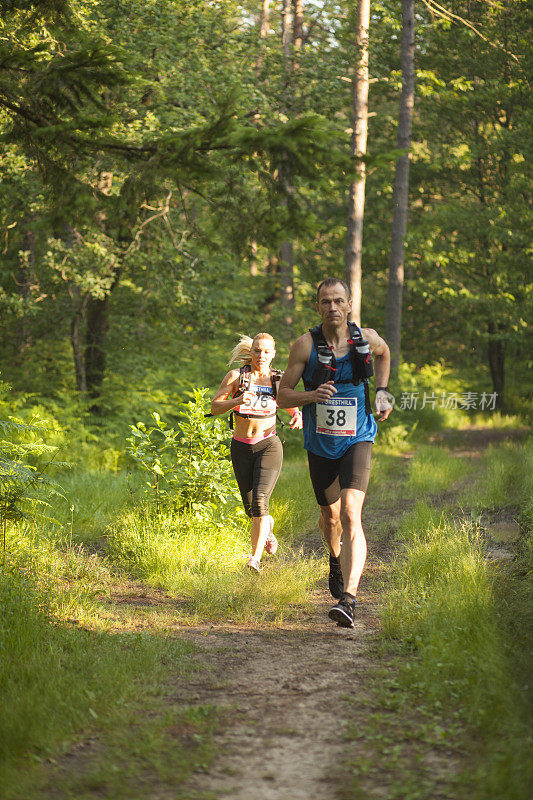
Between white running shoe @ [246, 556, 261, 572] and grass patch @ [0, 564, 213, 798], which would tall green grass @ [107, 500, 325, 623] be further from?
grass patch @ [0, 564, 213, 798]

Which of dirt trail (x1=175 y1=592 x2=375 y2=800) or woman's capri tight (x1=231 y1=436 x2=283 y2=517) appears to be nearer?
dirt trail (x1=175 y1=592 x2=375 y2=800)

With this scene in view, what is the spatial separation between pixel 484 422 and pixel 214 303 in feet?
34.9

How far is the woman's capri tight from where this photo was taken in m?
6.56

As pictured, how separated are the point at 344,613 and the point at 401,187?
1655 centimetres

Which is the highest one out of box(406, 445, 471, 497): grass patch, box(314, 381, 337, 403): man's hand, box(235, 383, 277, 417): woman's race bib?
box(314, 381, 337, 403): man's hand

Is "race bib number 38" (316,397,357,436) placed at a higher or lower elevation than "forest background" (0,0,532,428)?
lower

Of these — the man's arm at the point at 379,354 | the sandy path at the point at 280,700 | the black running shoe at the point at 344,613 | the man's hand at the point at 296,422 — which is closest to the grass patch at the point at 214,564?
the sandy path at the point at 280,700

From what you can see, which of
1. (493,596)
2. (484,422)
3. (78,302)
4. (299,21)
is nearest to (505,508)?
(493,596)

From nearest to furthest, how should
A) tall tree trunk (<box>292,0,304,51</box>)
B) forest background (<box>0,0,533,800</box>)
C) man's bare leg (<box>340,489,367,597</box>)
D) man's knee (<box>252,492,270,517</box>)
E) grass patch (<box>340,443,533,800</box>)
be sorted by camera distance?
grass patch (<box>340,443,533,800</box>) < forest background (<box>0,0,533,800</box>) < man's bare leg (<box>340,489,367,597</box>) < man's knee (<box>252,492,270,517</box>) < tall tree trunk (<box>292,0,304,51</box>)

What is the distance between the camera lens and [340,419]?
17.8 ft

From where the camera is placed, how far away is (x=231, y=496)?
7785 millimetres

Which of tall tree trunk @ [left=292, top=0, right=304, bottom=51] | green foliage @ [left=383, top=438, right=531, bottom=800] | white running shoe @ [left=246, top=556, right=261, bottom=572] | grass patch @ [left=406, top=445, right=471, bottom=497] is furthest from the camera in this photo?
tall tree trunk @ [left=292, top=0, right=304, bottom=51]

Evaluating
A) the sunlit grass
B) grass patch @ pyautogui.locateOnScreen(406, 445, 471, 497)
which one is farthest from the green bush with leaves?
grass patch @ pyautogui.locateOnScreen(406, 445, 471, 497)

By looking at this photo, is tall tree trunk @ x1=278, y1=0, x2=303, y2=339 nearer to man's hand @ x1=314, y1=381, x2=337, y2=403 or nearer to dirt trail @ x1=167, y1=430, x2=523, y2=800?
man's hand @ x1=314, y1=381, x2=337, y2=403
